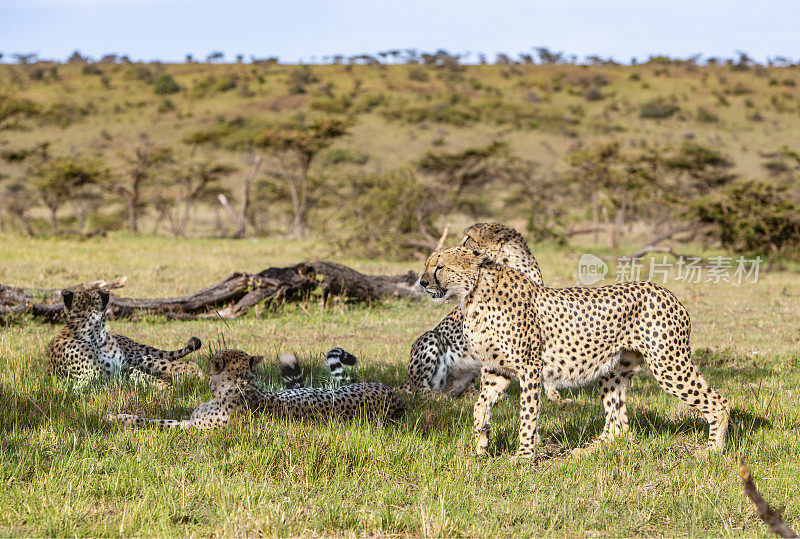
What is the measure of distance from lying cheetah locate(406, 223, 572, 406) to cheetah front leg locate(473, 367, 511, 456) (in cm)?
129

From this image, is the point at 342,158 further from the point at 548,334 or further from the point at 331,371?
the point at 548,334

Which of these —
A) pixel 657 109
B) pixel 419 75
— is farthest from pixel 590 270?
pixel 419 75

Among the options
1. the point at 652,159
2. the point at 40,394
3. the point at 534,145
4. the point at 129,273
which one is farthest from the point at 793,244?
the point at 534,145

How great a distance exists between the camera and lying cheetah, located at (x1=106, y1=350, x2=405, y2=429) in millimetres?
4535

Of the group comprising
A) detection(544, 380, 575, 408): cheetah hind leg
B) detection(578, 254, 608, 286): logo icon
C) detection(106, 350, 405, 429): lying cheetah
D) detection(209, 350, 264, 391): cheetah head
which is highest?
detection(209, 350, 264, 391): cheetah head

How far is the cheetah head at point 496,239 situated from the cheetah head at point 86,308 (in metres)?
2.62

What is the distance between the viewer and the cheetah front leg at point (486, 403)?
14.3 ft

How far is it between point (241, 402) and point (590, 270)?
11.4 metres

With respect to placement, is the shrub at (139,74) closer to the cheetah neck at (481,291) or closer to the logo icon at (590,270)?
the logo icon at (590,270)

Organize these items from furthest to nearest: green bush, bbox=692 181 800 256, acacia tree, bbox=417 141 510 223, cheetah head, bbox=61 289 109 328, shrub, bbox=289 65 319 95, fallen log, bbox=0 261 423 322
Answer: shrub, bbox=289 65 319 95
acacia tree, bbox=417 141 510 223
green bush, bbox=692 181 800 256
fallen log, bbox=0 261 423 322
cheetah head, bbox=61 289 109 328

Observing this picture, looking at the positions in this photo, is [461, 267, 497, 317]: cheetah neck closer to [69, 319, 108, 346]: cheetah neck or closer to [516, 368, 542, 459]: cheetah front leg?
[516, 368, 542, 459]: cheetah front leg

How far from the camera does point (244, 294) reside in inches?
374

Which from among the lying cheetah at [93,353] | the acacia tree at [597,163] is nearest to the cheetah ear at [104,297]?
the lying cheetah at [93,353]

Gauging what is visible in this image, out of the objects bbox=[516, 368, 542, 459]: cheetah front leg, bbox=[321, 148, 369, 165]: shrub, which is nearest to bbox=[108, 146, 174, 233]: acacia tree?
bbox=[321, 148, 369, 165]: shrub
